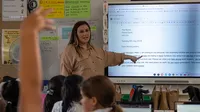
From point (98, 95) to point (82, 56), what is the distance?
193 cm

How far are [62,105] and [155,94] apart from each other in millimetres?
1356

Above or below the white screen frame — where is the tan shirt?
above

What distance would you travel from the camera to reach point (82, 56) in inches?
136

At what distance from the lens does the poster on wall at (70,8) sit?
3875 millimetres

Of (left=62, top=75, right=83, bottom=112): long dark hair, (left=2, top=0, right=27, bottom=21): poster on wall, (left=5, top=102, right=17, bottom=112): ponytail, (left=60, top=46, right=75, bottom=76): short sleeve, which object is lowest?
(left=5, top=102, right=17, bottom=112): ponytail

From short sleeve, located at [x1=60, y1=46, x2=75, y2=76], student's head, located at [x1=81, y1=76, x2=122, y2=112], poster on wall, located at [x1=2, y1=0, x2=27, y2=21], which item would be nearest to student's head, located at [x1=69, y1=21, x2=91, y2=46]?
short sleeve, located at [x1=60, y1=46, x2=75, y2=76]

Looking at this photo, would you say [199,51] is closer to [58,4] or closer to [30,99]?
[58,4]

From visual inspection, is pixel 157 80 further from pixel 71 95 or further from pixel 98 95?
pixel 98 95

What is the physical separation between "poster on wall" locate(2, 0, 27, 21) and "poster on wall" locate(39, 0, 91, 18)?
22cm

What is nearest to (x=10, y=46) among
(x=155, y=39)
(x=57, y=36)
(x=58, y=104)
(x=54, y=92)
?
(x=57, y=36)

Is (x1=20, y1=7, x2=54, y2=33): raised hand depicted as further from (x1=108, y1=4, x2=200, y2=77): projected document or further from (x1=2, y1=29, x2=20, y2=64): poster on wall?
(x1=2, y1=29, x2=20, y2=64): poster on wall

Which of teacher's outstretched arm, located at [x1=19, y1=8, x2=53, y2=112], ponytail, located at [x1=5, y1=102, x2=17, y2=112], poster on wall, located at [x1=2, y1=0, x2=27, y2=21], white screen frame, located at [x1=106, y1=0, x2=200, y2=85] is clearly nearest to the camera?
teacher's outstretched arm, located at [x1=19, y1=8, x2=53, y2=112]

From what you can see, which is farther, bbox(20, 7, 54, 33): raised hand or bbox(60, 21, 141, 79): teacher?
bbox(60, 21, 141, 79): teacher

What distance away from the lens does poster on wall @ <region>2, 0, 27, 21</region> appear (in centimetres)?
395
